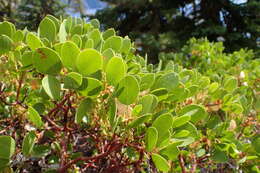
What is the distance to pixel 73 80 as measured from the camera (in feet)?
2.12

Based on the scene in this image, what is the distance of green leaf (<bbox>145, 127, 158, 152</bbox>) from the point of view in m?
0.67

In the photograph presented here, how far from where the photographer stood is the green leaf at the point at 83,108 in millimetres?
679

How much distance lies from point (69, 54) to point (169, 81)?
313mm

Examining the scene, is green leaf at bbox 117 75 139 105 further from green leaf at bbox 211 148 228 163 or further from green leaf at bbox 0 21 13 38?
green leaf at bbox 211 148 228 163

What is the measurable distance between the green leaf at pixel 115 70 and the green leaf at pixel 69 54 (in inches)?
3.2

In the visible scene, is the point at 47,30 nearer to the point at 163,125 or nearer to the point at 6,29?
the point at 6,29

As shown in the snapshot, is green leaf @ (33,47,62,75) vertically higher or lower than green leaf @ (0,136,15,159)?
higher

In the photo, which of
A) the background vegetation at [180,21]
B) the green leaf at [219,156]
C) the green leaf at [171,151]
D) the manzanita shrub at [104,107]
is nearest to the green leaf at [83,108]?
the manzanita shrub at [104,107]

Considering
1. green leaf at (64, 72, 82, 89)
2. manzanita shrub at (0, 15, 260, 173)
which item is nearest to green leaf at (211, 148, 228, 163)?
manzanita shrub at (0, 15, 260, 173)

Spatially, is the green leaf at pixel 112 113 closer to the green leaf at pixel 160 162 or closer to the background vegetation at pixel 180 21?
the green leaf at pixel 160 162

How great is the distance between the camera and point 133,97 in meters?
0.67

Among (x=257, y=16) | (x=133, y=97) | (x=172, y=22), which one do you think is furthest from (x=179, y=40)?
(x=133, y=97)

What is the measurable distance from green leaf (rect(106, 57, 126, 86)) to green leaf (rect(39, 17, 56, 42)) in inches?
10.3

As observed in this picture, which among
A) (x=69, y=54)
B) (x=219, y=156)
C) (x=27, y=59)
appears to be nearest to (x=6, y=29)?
(x=27, y=59)
